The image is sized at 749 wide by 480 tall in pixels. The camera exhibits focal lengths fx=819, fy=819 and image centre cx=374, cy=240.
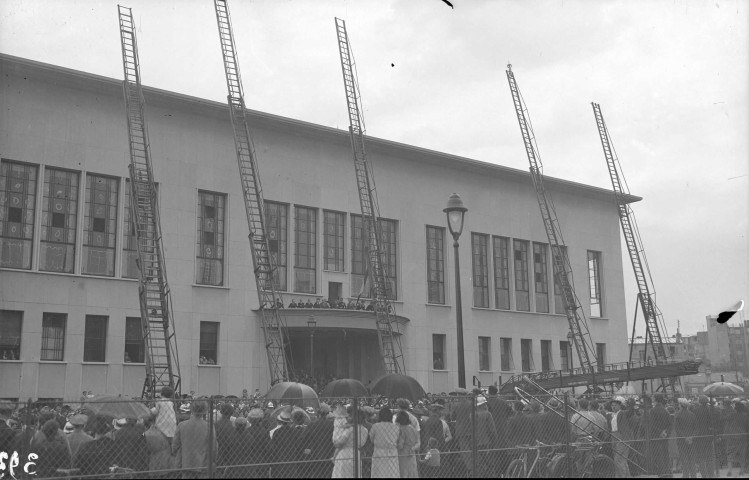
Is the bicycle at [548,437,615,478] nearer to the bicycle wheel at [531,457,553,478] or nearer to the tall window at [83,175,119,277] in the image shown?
the bicycle wheel at [531,457,553,478]

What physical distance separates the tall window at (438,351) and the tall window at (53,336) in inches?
820

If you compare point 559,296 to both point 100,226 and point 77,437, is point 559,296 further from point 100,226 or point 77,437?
point 77,437

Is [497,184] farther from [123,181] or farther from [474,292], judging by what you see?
[123,181]

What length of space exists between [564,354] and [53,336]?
111 feet

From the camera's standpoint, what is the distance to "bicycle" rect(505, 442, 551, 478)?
1397 cm

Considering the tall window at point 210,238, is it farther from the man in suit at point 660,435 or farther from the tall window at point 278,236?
the man in suit at point 660,435

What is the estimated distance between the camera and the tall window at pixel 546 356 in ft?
176

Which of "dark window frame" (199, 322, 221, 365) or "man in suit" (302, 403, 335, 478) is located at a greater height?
"dark window frame" (199, 322, 221, 365)

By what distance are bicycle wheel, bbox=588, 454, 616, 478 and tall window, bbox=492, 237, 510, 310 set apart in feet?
122

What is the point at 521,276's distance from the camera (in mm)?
53719

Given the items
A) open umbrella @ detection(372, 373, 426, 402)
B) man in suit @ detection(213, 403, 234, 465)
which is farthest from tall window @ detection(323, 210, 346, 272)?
man in suit @ detection(213, 403, 234, 465)

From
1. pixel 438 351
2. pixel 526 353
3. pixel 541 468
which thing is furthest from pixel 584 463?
pixel 526 353

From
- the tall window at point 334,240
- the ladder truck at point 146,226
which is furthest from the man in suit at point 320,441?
the tall window at point 334,240

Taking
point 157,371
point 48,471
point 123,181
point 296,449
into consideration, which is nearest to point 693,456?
point 296,449
